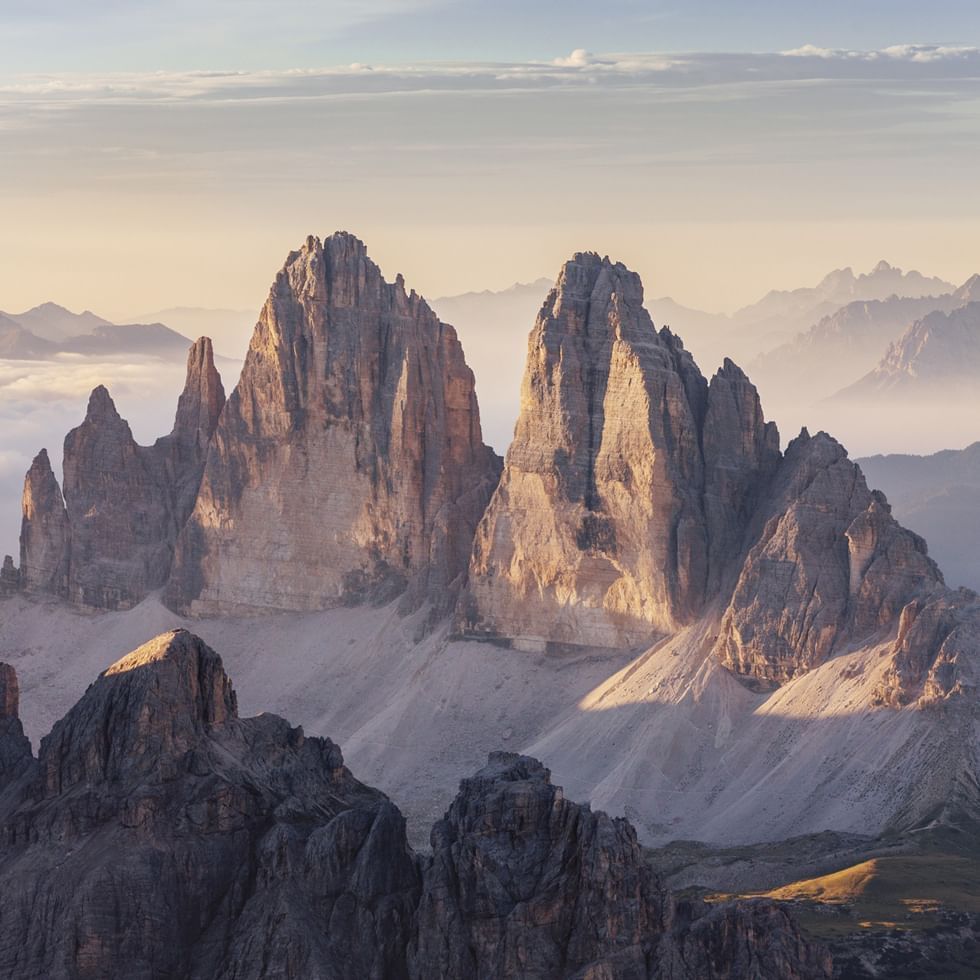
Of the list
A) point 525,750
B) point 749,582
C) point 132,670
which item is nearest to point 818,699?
point 749,582

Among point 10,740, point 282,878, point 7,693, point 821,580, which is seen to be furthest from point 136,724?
point 821,580

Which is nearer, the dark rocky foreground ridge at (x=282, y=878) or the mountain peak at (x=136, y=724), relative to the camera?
the dark rocky foreground ridge at (x=282, y=878)

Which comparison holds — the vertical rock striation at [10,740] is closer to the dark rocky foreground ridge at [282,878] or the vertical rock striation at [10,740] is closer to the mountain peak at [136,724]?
the dark rocky foreground ridge at [282,878]

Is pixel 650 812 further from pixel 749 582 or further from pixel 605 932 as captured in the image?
pixel 605 932

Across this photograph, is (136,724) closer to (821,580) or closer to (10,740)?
(10,740)

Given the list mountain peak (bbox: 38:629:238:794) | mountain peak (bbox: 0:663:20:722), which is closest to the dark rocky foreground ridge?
mountain peak (bbox: 38:629:238:794)

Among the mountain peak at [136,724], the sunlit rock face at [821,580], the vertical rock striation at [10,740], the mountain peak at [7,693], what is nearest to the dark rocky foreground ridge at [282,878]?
the mountain peak at [136,724]

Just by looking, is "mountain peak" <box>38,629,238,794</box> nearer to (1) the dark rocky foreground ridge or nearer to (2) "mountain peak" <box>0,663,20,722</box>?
(1) the dark rocky foreground ridge
